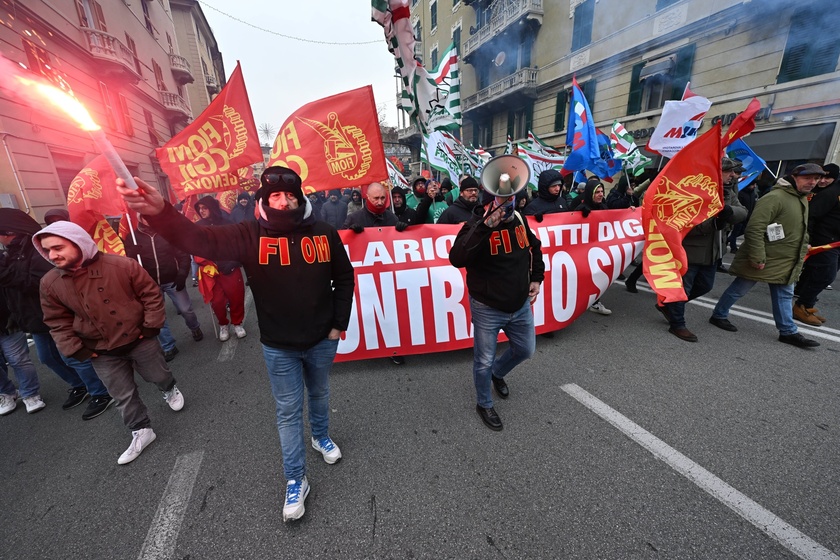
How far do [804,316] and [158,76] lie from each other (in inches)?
1005

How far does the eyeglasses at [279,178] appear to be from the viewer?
1.83 meters

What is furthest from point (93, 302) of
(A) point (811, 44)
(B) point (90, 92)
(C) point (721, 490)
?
(A) point (811, 44)

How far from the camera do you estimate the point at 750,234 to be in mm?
3787

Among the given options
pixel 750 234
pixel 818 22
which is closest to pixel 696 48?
pixel 818 22

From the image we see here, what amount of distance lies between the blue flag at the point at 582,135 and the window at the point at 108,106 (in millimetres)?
14950

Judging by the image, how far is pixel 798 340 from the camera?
3.64m

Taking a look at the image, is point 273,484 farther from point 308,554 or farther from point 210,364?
point 210,364

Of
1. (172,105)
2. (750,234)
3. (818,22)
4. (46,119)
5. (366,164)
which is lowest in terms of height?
(750,234)

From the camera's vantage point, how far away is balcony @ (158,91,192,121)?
59.8ft

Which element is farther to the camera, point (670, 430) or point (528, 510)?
point (670, 430)

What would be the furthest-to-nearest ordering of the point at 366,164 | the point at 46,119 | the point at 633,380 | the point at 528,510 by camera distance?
the point at 46,119 → the point at 366,164 → the point at 633,380 → the point at 528,510

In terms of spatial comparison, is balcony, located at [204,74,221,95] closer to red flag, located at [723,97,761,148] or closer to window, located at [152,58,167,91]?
window, located at [152,58,167,91]

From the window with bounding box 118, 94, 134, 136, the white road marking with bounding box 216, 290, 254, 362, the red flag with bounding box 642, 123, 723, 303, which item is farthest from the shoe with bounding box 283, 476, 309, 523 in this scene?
the window with bounding box 118, 94, 134, 136

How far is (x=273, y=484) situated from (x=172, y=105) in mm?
23027
